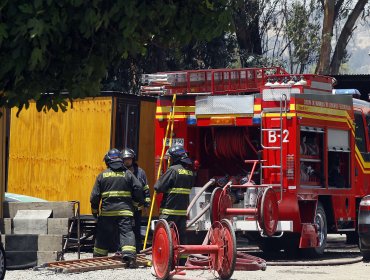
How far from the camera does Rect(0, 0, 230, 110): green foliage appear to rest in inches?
289

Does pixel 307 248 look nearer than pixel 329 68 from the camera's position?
Yes

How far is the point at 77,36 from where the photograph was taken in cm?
791

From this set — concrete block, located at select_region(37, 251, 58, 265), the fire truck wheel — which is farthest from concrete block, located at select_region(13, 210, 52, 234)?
the fire truck wheel

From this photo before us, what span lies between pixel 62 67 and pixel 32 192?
11.7 m

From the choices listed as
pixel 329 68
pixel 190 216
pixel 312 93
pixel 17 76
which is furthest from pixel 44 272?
pixel 329 68

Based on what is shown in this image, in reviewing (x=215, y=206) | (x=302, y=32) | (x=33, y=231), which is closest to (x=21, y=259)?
(x=33, y=231)

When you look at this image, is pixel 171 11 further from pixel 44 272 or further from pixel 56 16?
pixel 44 272

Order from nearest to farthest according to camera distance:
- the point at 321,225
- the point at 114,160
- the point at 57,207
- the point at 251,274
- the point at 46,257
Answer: the point at 251,274 → the point at 114,160 → the point at 46,257 → the point at 57,207 → the point at 321,225

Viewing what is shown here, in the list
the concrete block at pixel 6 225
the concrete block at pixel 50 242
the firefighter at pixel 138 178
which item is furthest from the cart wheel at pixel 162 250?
the concrete block at pixel 6 225

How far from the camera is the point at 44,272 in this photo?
46.9 ft

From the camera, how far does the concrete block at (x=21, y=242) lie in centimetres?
1521

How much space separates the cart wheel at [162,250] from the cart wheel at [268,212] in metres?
2.32

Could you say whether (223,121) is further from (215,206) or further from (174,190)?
(215,206)

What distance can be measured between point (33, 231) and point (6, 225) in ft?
1.45
